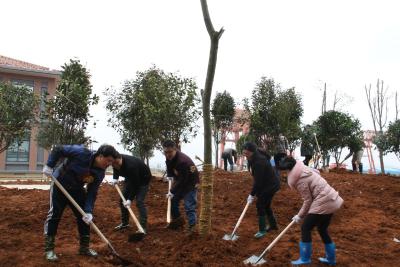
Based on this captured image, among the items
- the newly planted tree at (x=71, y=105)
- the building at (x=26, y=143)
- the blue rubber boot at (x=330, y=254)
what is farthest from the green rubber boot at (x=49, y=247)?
the building at (x=26, y=143)

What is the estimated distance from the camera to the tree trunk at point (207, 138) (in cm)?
532

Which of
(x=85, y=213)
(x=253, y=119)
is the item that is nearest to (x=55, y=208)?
(x=85, y=213)

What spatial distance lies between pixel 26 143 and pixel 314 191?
86.9 feet

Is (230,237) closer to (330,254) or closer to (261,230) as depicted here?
(261,230)

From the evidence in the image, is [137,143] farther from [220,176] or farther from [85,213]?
[85,213]

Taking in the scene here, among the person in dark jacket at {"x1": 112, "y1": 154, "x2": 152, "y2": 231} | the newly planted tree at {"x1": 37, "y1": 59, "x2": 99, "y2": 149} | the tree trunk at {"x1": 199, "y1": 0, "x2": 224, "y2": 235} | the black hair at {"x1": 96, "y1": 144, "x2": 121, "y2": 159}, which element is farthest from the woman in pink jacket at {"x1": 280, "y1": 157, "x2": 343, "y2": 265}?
the newly planted tree at {"x1": 37, "y1": 59, "x2": 99, "y2": 149}

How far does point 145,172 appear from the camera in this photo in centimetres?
618

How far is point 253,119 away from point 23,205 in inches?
293

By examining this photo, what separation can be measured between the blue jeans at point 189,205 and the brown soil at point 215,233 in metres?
0.32

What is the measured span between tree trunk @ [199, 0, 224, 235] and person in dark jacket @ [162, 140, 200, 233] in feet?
2.59

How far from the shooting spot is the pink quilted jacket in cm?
479

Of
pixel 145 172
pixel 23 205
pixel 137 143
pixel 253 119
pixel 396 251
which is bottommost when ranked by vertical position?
pixel 396 251

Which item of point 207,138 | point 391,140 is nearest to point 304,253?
point 207,138

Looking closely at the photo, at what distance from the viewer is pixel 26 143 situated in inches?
1102
